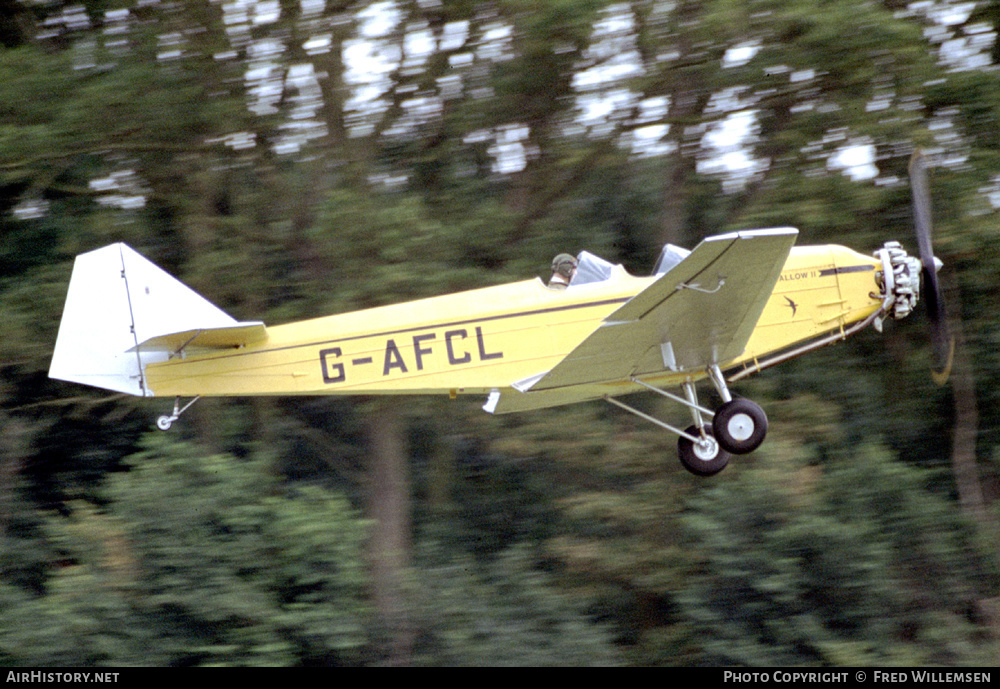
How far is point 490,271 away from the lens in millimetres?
11820

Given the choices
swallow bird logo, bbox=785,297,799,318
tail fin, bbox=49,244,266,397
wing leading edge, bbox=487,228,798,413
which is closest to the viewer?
wing leading edge, bbox=487,228,798,413

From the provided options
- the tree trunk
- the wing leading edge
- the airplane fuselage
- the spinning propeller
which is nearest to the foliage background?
the tree trunk

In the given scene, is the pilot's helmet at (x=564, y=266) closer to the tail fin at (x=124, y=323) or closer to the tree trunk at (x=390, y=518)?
the tail fin at (x=124, y=323)

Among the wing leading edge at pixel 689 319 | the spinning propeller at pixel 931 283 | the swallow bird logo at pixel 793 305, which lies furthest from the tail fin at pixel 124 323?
the spinning propeller at pixel 931 283

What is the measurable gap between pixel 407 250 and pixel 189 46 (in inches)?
152

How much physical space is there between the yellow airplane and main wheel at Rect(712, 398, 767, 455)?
0.01 meters

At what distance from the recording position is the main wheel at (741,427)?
8094mm

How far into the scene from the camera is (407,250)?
11.1m

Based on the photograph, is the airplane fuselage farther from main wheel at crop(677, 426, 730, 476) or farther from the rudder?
main wheel at crop(677, 426, 730, 476)

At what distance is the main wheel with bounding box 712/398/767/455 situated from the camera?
8.09m

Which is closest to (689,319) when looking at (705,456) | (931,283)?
(705,456)

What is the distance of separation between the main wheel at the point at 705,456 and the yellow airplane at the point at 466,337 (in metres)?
0.20
